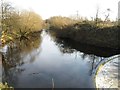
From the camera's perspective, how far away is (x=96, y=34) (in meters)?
38.3

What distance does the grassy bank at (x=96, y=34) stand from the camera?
1378 inches

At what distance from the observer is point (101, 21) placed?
43.1 meters

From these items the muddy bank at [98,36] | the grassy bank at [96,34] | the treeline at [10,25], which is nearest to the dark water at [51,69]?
the muddy bank at [98,36]

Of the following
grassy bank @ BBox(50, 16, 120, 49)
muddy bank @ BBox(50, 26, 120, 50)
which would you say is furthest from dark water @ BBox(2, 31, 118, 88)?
grassy bank @ BBox(50, 16, 120, 49)

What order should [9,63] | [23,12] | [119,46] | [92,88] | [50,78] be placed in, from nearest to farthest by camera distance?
[92,88]
[50,78]
[9,63]
[119,46]
[23,12]

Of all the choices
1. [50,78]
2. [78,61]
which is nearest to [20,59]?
[78,61]

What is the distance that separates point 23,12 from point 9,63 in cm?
3428

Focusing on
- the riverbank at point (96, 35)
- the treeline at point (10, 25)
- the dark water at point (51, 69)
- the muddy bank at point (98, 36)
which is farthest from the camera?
the treeline at point (10, 25)

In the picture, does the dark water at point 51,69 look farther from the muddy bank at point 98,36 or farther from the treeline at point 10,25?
the treeline at point 10,25

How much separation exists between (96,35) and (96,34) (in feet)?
0.60

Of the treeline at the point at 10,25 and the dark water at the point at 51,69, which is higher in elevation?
the treeline at the point at 10,25

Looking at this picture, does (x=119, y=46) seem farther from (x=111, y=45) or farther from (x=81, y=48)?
(x=81, y=48)

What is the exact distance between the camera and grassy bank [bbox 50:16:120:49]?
A: 35000mm

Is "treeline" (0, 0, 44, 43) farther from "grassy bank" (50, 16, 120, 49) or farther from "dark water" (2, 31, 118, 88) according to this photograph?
"grassy bank" (50, 16, 120, 49)
